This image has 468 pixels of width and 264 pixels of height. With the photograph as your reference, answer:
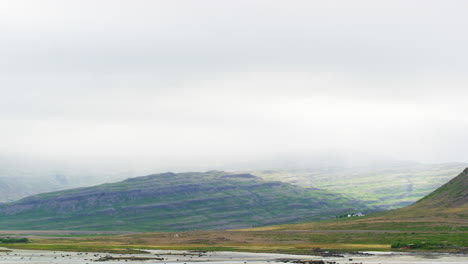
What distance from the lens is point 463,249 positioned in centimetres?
16025

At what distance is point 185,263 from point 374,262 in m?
55.0

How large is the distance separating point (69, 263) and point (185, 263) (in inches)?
1457

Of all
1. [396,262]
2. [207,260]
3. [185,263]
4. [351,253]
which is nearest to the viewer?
Answer: [396,262]

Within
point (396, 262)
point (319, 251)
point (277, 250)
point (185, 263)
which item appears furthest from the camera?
point (277, 250)

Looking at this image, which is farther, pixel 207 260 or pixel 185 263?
pixel 207 260

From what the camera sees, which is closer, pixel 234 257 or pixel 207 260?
pixel 207 260

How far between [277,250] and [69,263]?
77.7 m

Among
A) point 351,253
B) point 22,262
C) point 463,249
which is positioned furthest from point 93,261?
point 463,249

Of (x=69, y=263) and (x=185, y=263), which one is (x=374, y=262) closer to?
(x=185, y=263)

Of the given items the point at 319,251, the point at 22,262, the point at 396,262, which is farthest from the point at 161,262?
the point at 396,262

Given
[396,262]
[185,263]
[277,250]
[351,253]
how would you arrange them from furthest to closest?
[277,250] < [351,253] < [185,263] < [396,262]

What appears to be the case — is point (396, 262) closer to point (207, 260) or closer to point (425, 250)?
point (425, 250)

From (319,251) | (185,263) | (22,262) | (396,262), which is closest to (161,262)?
(185,263)

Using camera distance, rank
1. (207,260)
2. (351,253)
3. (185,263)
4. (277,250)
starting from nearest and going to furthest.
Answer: (185,263)
(207,260)
(351,253)
(277,250)
